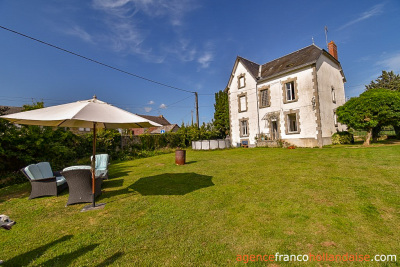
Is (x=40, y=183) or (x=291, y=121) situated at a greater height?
(x=291, y=121)

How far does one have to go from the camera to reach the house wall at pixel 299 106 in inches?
607

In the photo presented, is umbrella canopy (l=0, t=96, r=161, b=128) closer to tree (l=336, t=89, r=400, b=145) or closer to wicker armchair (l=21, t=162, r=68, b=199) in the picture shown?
wicker armchair (l=21, t=162, r=68, b=199)

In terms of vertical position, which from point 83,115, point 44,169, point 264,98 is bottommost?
point 44,169

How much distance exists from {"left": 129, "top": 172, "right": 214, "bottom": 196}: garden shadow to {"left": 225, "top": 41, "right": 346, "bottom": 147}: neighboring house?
13032 millimetres

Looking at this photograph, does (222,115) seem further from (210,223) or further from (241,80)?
(210,223)

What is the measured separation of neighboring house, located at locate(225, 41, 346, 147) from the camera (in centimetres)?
1541

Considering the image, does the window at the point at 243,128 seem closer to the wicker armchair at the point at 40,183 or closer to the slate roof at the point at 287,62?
the slate roof at the point at 287,62

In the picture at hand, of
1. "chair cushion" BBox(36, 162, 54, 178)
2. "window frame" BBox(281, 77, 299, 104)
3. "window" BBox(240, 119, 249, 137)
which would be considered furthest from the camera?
"window" BBox(240, 119, 249, 137)

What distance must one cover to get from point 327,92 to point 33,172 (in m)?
20.8

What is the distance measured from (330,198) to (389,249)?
172cm

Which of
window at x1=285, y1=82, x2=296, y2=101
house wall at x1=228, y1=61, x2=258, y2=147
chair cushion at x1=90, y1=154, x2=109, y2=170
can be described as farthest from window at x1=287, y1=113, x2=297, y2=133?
chair cushion at x1=90, y1=154, x2=109, y2=170

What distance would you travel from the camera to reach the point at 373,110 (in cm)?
1261

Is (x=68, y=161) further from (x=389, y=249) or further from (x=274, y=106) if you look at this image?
(x=274, y=106)

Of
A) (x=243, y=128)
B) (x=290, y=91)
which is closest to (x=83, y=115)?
(x=290, y=91)
